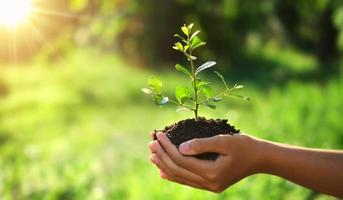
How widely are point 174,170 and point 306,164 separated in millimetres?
430

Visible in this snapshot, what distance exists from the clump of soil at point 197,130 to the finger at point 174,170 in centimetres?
6

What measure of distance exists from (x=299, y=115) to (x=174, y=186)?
105 inches

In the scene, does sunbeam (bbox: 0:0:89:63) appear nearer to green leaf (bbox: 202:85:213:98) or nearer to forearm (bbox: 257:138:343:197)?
green leaf (bbox: 202:85:213:98)

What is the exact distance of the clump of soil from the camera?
2199mm

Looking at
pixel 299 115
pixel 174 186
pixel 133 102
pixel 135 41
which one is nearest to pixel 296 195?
pixel 174 186

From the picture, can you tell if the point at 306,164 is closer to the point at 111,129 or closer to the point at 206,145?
the point at 206,145

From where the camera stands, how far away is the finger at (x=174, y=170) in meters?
2.14

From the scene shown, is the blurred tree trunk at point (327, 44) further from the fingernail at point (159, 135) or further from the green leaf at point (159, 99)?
the fingernail at point (159, 135)

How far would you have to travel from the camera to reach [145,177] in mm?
6039

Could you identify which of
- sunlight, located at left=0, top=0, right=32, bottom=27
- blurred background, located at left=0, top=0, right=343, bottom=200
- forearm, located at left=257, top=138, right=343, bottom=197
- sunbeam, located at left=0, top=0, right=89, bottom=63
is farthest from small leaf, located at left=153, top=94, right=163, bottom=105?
sunbeam, located at left=0, top=0, right=89, bottom=63

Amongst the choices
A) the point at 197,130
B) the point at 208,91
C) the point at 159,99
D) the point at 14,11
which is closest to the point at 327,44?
the point at 14,11

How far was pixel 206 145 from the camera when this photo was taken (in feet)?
6.84

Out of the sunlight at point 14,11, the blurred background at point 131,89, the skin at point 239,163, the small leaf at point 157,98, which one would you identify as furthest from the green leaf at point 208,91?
the sunlight at point 14,11

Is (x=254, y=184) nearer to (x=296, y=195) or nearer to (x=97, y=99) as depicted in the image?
(x=296, y=195)
